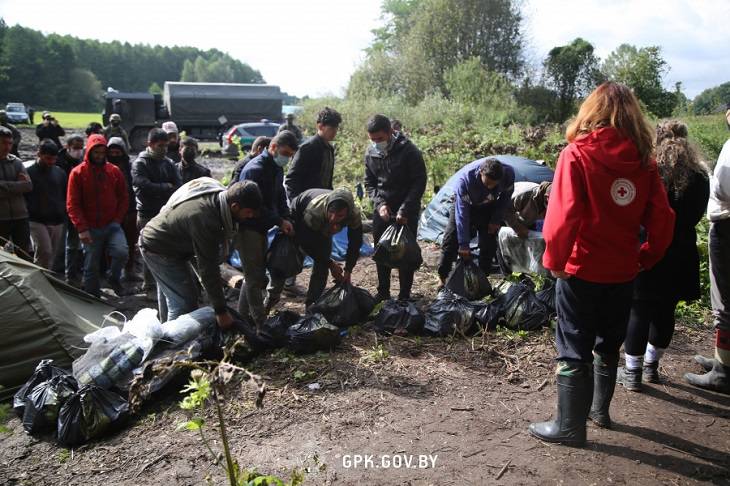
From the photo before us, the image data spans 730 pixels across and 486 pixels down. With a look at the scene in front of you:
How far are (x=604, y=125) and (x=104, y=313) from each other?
442cm

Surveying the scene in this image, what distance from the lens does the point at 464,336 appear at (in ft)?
14.7

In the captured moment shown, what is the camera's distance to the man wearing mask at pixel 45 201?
564cm

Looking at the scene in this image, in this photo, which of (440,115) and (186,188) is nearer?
(186,188)

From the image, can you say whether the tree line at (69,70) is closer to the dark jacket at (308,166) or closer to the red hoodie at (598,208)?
the dark jacket at (308,166)

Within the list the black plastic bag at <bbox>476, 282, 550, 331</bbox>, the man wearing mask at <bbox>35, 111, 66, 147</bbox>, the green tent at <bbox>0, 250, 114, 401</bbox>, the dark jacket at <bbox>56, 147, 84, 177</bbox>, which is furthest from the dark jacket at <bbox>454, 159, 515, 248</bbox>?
the man wearing mask at <bbox>35, 111, 66, 147</bbox>

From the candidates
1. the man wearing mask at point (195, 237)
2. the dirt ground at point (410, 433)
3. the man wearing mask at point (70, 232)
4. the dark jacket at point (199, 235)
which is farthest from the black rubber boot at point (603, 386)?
the man wearing mask at point (70, 232)

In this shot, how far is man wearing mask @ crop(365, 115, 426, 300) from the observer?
16.3ft

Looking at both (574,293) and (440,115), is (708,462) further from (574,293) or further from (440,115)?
(440,115)

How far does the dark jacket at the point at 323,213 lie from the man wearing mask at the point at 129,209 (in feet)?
8.93

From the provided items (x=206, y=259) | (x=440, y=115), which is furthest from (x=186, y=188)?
(x=440, y=115)

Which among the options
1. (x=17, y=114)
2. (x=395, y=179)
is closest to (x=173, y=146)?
(x=395, y=179)

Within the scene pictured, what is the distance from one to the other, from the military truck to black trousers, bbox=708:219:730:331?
21707 millimetres

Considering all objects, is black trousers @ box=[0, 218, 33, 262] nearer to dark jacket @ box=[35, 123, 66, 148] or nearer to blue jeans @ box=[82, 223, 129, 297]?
blue jeans @ box=[82, 223, 129, 297]

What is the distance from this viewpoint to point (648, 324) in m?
3.45
